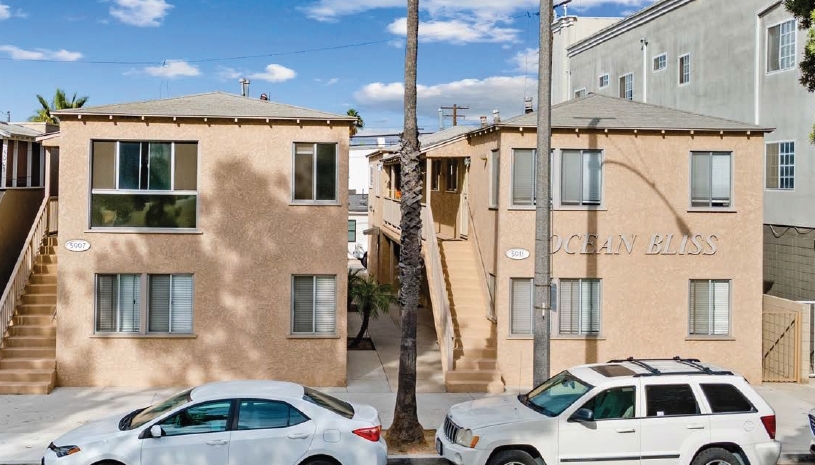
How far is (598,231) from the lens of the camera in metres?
18.0

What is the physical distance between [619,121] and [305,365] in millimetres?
8393

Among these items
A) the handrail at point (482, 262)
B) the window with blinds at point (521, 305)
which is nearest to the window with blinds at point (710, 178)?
the window with blinds at point (521, 305)

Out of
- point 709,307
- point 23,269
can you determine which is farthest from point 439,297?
point 23,269

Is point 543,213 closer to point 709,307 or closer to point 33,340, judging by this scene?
point 709,307

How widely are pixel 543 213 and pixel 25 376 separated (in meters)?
10.5

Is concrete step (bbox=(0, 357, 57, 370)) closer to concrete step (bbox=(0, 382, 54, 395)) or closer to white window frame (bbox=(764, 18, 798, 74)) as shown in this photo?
concrete step (bbox=(0, 382, 54, 395))

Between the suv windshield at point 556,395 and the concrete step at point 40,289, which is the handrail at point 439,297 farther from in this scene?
the concrete step at point 40,289

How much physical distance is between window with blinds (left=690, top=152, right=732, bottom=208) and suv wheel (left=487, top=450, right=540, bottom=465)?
937 cm

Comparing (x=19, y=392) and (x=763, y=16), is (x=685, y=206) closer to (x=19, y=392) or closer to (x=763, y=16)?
(x=763, y=16)

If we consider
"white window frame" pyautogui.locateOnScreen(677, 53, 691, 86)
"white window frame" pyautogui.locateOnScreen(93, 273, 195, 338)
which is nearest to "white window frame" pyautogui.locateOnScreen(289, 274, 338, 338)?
"white window frame" pyautogui.locateOnScreen(93, 273, 195, 338)

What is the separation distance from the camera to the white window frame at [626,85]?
34219 mm

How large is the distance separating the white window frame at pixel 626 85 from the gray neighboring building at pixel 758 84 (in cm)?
28

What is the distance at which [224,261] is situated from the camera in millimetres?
17250

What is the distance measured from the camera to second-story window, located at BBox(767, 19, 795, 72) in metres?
22.6
